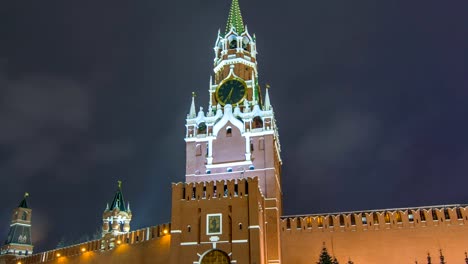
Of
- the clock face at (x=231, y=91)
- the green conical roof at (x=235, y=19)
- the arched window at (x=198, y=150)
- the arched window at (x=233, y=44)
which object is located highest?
the green conical roof at (x=235, y=19)

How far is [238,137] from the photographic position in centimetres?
4066

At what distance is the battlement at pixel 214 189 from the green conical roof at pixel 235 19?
65.1 ft

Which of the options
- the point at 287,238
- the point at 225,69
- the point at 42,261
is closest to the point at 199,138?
the point at 225,69

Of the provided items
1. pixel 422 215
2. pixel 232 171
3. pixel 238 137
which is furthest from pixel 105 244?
pixel 422 215

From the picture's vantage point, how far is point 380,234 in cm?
3578

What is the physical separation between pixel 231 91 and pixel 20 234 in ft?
100

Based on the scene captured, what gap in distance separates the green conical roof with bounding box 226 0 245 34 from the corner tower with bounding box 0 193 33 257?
103 feet

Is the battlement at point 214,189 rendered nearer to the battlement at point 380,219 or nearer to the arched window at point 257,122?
the battlement at point 380,219

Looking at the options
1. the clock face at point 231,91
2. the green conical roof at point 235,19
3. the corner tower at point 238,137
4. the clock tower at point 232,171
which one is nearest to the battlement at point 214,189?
the clock tower at point 232,171

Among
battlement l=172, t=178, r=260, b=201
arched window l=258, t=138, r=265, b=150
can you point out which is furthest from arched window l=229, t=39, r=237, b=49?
battlement l=172, t=178, r=260, b=201

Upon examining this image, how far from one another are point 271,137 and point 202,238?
11.9 meters

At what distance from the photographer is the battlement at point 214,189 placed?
31.5 meters

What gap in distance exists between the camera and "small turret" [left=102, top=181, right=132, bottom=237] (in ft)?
150

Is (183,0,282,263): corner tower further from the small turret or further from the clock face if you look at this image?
the small turret
